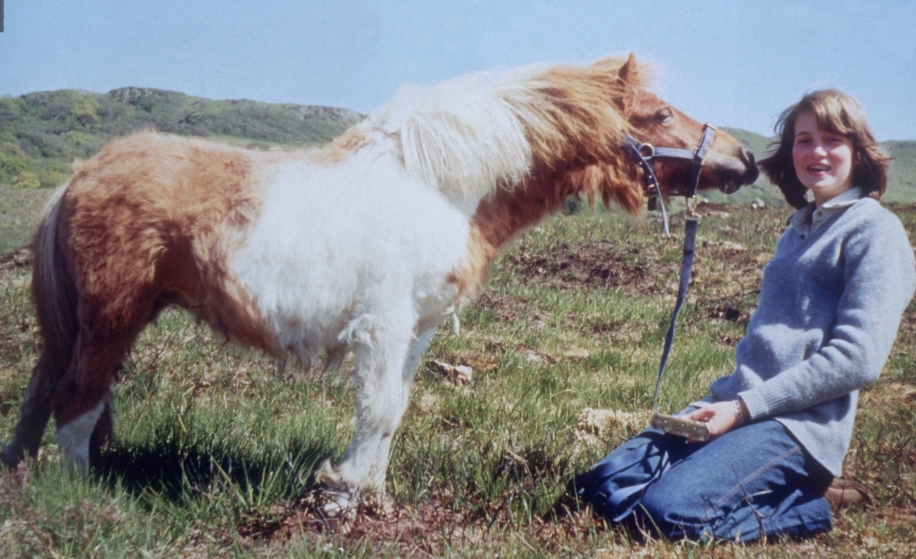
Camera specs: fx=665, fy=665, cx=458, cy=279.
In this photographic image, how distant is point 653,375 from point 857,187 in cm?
220

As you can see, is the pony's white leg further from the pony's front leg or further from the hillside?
the hillside

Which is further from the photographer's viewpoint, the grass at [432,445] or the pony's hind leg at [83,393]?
the pony's hind leg at [83,393]

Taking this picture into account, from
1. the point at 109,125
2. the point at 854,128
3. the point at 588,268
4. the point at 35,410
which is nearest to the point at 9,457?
the point at 35,410

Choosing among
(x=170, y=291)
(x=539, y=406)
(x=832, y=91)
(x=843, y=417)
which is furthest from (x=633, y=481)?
(x=170, y=291)

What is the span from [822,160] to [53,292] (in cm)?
324

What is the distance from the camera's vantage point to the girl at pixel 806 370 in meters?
2.39

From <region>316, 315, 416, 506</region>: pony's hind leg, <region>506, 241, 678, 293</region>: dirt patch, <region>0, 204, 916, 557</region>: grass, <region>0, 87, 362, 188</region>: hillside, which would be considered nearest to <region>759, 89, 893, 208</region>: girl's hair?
<region>0, 204, 916, 557</region>: grass

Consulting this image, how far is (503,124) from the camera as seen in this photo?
112 inches

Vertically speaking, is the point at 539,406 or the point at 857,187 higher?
the point at 857,187

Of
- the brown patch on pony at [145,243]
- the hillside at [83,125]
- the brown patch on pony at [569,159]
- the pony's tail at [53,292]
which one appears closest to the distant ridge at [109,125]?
the hillside at [83,125]

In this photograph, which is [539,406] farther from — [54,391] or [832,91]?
[54,391]

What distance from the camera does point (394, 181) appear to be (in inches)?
108

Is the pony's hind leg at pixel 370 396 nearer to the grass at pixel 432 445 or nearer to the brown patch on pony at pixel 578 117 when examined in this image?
the grass at pixel 432 445

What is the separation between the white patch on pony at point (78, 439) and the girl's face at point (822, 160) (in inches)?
122
